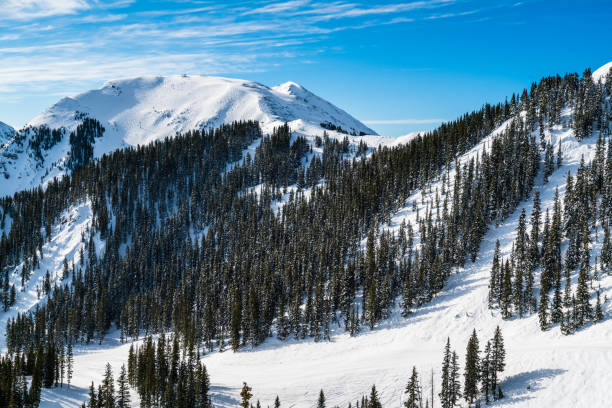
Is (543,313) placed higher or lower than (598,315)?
lower

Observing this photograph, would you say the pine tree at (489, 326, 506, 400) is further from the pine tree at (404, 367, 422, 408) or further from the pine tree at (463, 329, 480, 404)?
the pine tree at (404, 367, 422, 408)

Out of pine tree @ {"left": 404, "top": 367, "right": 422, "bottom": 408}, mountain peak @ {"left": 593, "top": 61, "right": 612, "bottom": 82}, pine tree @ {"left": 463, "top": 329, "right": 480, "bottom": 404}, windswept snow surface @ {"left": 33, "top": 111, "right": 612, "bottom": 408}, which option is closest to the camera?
windswept snow surface @ {"left": 33, "top": 111, "right": 612, "bottom": 408}

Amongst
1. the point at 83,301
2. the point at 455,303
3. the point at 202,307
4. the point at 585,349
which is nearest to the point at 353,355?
the point at 455,303

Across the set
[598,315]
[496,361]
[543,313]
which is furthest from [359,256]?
[598,315]

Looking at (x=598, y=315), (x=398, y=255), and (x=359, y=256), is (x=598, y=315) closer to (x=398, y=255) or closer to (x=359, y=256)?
(x=398, y=255)

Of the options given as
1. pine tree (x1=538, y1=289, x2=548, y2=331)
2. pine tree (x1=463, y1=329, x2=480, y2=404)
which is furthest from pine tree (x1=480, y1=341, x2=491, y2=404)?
pine tree (x1=538, y1=289, x2=548, y2=331)

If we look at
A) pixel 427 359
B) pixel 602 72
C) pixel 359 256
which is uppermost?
pixel 602 72

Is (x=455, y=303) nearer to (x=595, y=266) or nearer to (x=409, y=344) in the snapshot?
(x=409, y=344)

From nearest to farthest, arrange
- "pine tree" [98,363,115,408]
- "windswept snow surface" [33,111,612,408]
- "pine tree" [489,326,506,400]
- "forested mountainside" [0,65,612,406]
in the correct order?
"windswept snow surface" [33,111,612,408] → "pine tree" [489,326,506,400] → "pine tree" [98,363,115,408] → "forested mountainside" [0,65,612,406]

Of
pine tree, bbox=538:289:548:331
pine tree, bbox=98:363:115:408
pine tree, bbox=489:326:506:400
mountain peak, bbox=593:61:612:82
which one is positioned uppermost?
mountain peak, bbox=593:61:612:82

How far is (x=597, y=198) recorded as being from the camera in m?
125

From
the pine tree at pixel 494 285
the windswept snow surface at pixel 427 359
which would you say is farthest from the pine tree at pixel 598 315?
the pine tree at pixel 494 285

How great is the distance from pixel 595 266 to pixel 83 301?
206m

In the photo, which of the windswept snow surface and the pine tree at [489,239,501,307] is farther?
the pine tree at [489,239,501,307]
